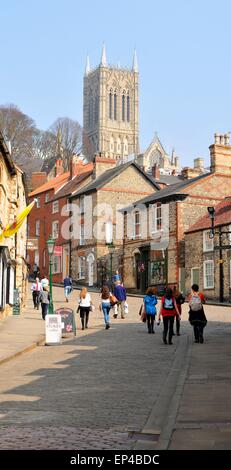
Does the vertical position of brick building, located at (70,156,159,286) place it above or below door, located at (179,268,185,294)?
above

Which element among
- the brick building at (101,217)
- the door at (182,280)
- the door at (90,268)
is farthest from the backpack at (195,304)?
the door at (90,268)

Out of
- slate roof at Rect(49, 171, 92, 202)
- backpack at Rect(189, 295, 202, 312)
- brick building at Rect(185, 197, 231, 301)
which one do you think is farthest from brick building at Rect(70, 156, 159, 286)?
backpack at Rect(189, 295, 202, 312)

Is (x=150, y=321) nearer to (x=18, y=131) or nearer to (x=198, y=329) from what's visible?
(x=198, y=329)

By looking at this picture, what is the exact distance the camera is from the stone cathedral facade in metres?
150

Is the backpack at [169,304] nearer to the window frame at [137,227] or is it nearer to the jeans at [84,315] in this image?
the jeans at [84,315]

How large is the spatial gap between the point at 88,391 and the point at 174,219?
3253 cm

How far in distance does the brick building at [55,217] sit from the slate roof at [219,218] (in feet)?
57.7

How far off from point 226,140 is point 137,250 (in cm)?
1027

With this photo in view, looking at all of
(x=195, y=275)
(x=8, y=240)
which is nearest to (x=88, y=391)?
(x=8, y=240)

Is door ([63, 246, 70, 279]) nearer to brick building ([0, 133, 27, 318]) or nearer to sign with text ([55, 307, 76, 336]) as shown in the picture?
brick building ([0, 133, 27, 318])

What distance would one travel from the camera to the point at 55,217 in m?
59.7

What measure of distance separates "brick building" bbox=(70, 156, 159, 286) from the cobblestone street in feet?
101
